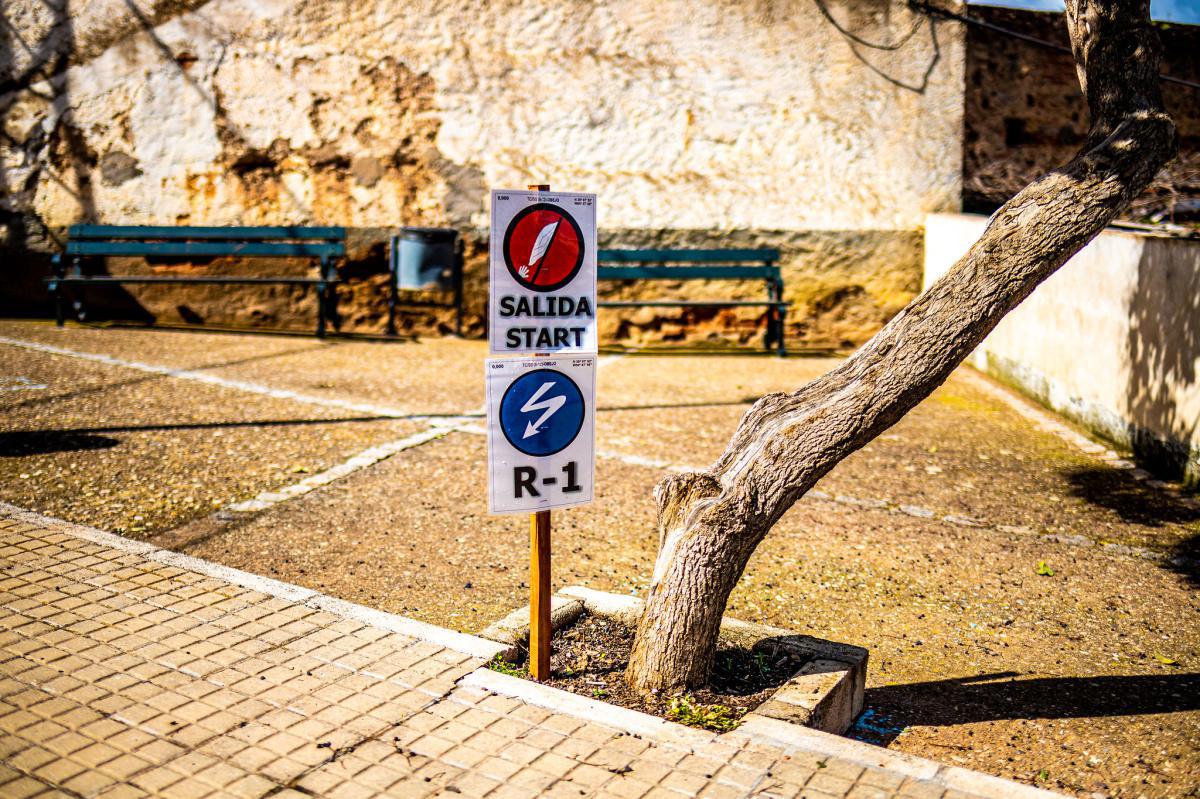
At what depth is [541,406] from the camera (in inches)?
141

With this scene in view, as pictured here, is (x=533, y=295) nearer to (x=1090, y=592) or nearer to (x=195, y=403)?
(x=1090, y=592)

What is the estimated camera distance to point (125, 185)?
11.3 meters

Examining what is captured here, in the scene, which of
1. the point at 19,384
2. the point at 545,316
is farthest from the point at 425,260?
the point at 545,316

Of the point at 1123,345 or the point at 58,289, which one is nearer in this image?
the point at 1123,345

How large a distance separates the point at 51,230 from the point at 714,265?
6.91m

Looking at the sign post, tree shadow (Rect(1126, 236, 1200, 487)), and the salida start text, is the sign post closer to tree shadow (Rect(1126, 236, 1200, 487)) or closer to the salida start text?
the salida start text

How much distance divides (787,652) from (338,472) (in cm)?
321

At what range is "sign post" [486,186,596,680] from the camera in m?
3.47

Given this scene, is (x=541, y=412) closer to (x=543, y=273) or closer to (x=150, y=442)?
(x=543, y=273)

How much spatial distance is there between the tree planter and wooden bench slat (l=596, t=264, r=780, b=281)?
6.37 meters

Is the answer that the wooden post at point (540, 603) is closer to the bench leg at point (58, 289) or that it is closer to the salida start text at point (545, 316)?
the salida start text at point (545, 316)

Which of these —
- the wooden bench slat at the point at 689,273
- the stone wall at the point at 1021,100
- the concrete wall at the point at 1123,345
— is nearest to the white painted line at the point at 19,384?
the wooden bench slat at the point at 689,273

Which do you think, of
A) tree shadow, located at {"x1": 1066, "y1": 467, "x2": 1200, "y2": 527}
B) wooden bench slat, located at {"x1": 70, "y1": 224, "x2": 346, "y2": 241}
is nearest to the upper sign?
tree shadow, located at {"x1": 1066, "y1": 467, "x2": 1200, "y2": 527}

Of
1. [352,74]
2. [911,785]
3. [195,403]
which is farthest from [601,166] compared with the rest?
[911,785]
